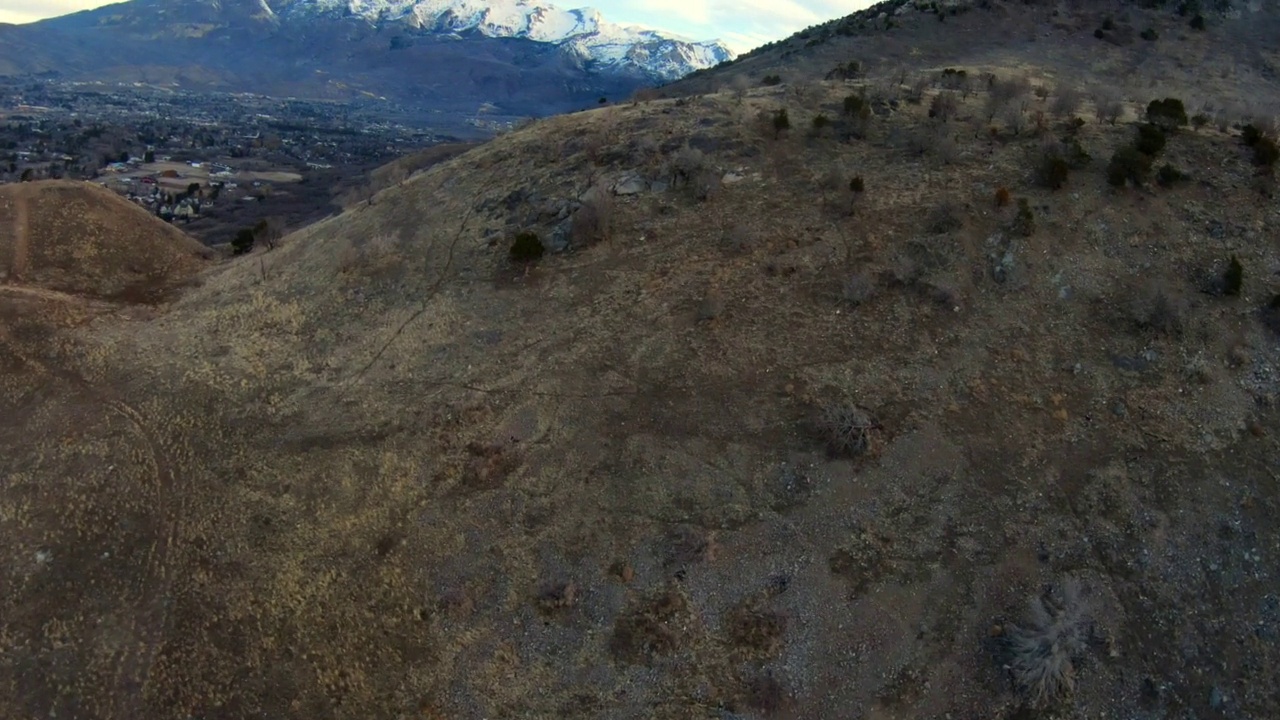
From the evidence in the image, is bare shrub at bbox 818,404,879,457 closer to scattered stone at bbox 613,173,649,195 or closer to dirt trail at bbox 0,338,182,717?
scattered stone at bbox 613,173,649,195

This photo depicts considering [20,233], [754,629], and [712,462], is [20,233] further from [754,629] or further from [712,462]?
[754,629]

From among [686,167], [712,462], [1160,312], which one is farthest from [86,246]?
[1160,312]

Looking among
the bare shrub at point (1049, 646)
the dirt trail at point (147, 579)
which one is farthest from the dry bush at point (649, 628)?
the dirt trail at point (147, 579)

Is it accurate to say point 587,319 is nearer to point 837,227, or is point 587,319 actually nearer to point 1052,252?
point 837,227

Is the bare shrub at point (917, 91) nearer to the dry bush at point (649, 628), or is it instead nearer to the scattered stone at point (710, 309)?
the scattered stone at point (710, 309)

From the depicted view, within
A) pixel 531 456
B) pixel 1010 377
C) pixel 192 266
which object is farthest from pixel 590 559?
pixel 192 266

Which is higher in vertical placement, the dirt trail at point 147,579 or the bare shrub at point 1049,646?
the dirt trail at point 147,579

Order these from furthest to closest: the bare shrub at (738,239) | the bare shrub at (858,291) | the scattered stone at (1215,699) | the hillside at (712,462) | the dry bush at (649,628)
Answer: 1. the bare shrub at (738,239)
2. the bare shrub at (858,291)
3. the dry bush at (649,628)
4. the hillside at (712,462)
5. the scattered stone at (1215,699)
